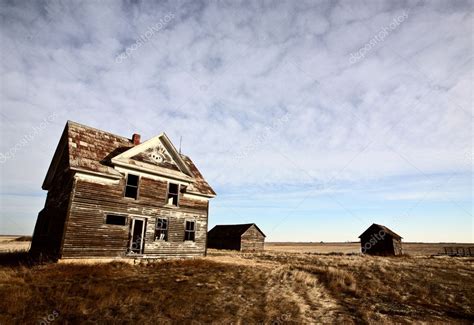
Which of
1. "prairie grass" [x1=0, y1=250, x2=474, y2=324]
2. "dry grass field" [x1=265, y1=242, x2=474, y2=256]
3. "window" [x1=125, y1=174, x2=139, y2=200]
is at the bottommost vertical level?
"dry grass field" [x1=265, y1=242, x2=474, y2=256]

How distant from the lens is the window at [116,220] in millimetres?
14955

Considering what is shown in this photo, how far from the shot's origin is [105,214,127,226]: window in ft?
49.1

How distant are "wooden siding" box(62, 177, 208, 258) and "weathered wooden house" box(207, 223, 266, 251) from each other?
25197mm

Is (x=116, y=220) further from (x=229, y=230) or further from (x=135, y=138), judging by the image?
(x=229, y=230)

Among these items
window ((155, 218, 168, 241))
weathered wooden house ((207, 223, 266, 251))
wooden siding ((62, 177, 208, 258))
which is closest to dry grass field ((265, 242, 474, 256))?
weathered wooden house ((207, 223, 266, 251))

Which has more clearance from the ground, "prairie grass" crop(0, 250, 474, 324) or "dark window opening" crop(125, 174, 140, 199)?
"dark window opening" crop(125, 174, 140, 199)

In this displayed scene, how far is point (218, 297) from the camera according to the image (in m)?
9.02

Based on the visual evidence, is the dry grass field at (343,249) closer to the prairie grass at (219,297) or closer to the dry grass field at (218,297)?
the prairie grass at (219,297)

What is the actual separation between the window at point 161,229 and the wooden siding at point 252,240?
88.0 feet

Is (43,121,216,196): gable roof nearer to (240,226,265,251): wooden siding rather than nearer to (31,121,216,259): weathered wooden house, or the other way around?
(31,121,216,259): weathered wooden house

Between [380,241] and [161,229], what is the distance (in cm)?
3329

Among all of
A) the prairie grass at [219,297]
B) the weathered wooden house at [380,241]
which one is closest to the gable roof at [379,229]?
the weathered wooden house at [380,241]

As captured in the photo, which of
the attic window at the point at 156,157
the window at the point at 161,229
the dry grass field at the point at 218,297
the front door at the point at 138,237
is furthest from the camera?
the attic window at the point at 156,157

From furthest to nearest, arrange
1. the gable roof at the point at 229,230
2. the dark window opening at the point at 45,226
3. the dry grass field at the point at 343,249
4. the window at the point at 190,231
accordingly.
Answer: the dry grass field at the point at 343,249 → the gable roof at the point at 229,230 → the window at the point at 190,231 → the dark window opening at the point at 45,226
